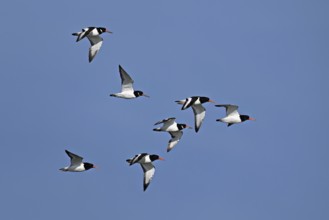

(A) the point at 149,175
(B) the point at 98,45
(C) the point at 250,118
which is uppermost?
(B) the point at 98,45

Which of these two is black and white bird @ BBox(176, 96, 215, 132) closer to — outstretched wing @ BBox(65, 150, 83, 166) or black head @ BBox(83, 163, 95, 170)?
black head @ BBox(83, 163, 95, 170)

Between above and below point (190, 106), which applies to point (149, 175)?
below

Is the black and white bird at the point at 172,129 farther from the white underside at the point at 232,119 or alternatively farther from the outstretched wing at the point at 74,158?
the outstretched wing at the point at 74,158

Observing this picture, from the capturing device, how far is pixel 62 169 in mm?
49281

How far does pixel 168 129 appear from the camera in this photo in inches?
2083

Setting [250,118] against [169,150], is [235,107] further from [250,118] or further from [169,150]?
[169,150]

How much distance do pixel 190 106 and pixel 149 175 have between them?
5.14m

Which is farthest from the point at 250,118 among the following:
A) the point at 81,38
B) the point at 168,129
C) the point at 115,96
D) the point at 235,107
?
the point at 81,38

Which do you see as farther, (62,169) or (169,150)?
(169,150)

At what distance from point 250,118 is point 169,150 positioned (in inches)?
232

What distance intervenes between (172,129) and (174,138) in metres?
1.17

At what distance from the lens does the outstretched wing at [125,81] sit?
50.2 meters

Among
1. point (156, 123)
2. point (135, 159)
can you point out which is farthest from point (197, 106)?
point (135, 159)

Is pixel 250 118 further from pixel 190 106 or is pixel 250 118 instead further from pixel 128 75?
pixel 128 75
